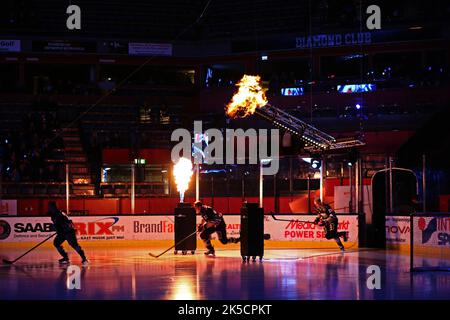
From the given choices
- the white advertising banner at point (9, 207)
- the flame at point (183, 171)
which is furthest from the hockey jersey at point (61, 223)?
the white advertising banner at point (9, 207)

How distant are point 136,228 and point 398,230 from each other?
33.9ft

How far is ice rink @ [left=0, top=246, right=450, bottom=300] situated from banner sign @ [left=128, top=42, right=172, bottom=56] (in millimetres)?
20477

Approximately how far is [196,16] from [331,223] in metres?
22.8

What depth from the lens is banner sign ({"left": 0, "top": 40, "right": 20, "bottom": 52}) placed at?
154ft

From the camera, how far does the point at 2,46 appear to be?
46812 mm

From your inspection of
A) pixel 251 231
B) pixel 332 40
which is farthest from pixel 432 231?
pixel 332 40

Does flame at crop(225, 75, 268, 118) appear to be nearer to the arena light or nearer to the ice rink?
the arena light

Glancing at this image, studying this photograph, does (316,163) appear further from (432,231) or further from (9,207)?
(9,207)

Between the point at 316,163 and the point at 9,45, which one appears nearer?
the point at 316,163

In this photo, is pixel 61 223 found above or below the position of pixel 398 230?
above

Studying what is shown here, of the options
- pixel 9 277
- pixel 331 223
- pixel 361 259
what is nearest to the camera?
pixel 9 277

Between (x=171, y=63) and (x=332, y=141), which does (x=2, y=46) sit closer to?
(x=171, y=63)

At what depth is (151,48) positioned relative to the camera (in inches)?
1891
